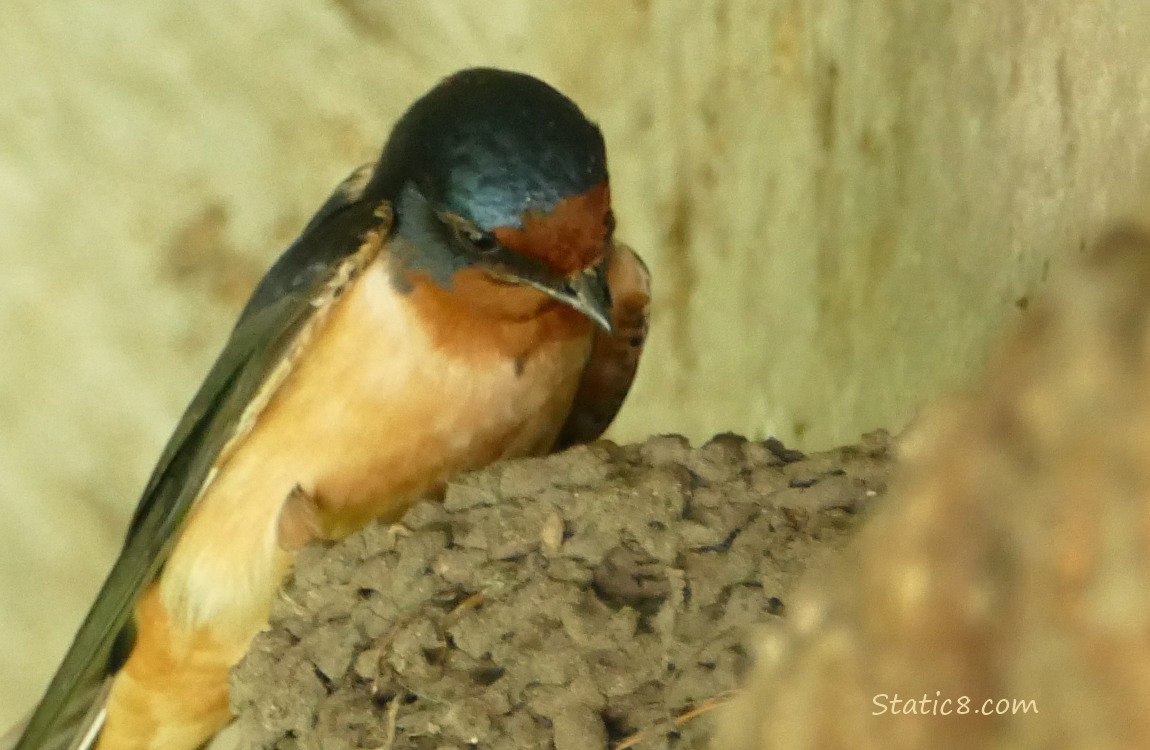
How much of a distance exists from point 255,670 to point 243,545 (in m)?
0.14

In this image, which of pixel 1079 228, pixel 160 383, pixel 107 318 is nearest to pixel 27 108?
pixel 107 318

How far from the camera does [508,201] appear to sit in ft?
4.40

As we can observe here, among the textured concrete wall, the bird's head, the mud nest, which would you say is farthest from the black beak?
the textured concrete wall

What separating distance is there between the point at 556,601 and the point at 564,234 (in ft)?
1.23

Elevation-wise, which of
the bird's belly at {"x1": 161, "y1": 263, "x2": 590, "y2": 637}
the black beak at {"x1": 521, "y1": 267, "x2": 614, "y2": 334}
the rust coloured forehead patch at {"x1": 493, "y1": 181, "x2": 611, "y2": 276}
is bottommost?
the bird's belly at {"x1": 161, "y1": 263, "x2": 590, "y2": 637}

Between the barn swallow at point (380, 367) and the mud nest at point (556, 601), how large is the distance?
9 centimetres

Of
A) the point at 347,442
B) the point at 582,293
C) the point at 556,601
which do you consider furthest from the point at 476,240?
the point at 556,601

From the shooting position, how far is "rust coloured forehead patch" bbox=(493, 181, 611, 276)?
4.37 ft

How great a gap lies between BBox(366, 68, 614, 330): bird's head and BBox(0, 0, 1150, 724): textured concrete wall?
2.22 ft

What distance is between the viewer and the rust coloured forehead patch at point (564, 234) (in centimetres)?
133

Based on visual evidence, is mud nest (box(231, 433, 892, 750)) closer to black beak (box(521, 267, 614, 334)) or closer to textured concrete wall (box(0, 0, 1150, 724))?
black beak (box(521, 267, 614, 334))

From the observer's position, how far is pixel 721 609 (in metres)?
1.22

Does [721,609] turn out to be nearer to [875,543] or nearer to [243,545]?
[243,545]

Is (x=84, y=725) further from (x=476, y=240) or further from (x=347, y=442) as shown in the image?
(x=476, y=240)
